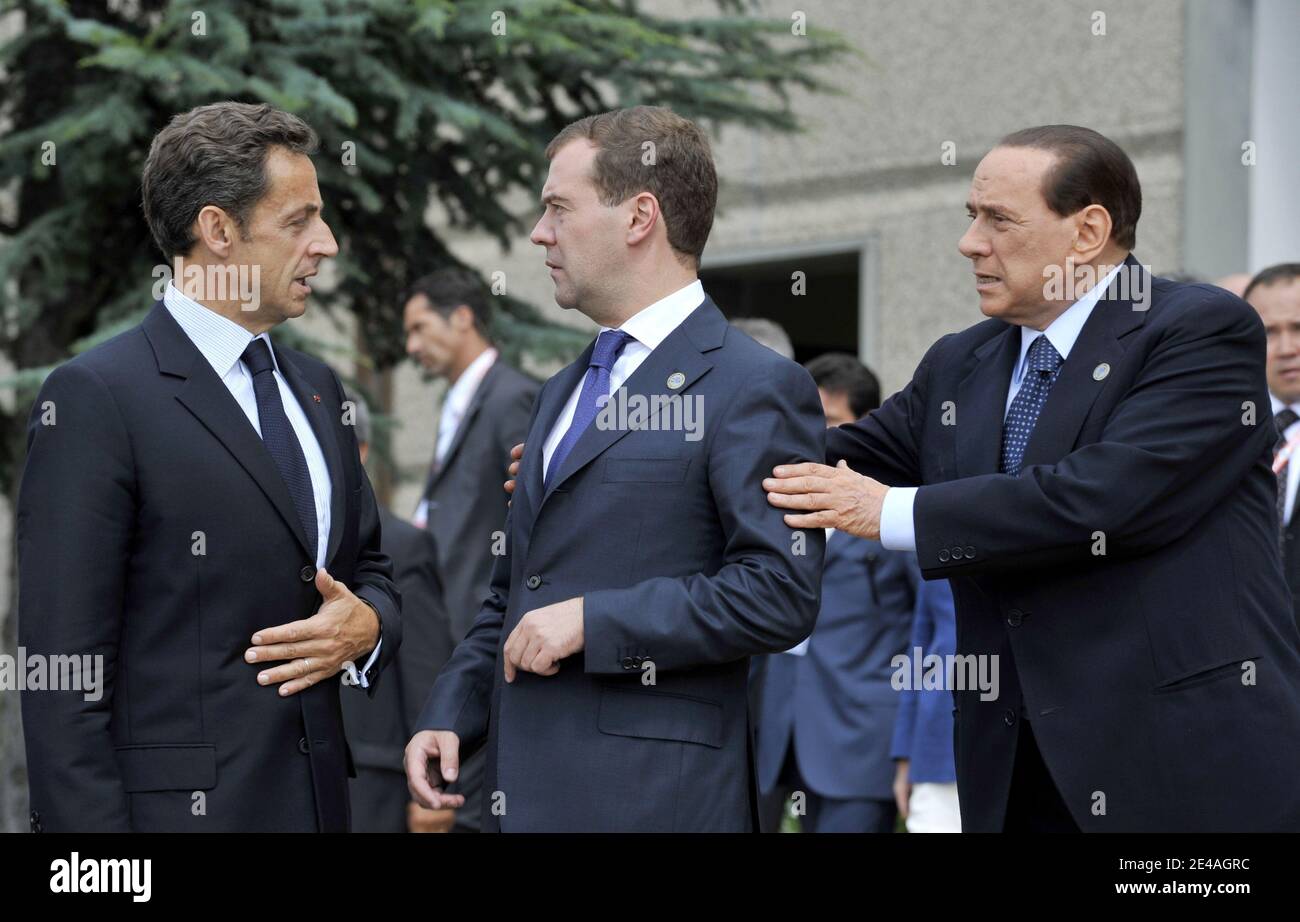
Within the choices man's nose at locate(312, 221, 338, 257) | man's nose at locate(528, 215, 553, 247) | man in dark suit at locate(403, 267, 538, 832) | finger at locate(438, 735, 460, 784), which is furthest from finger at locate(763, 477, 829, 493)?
man in dark suit at locate(403, 267, 538, 832)

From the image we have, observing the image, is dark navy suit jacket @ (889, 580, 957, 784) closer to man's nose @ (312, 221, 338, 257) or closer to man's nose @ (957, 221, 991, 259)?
man's nose @ (957, 221, 991, 259)

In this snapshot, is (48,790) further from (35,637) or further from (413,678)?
(413,678)

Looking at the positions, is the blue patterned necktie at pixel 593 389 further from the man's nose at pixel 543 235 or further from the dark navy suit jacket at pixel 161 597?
the dark navy suit jacket at pixel 161 597

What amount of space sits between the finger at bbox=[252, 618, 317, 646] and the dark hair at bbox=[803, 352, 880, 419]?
10.3 feet

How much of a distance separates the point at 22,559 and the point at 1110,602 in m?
2.01

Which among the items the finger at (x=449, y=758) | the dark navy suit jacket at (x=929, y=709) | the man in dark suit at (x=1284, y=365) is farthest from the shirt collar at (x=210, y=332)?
the man in dark suit at (x=1284, y=365)

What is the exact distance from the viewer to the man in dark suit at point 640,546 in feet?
9.76

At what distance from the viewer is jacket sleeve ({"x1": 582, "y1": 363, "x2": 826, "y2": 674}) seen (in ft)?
9.62

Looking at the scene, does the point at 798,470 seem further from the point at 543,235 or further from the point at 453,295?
the point at 453,295

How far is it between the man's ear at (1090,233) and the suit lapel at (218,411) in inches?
65.4

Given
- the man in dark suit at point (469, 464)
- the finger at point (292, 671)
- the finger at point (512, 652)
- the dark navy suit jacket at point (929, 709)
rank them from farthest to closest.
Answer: the man in dark suit at point (469, 464), the dark navy suit jacket at point (929, 709), the finger at point (292, 671), the finger at point (512, 652)

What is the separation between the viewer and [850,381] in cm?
605

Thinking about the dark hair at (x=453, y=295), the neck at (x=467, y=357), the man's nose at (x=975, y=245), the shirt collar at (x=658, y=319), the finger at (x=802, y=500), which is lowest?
the finger at (x=802, y=500)

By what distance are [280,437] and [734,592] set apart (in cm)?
97
